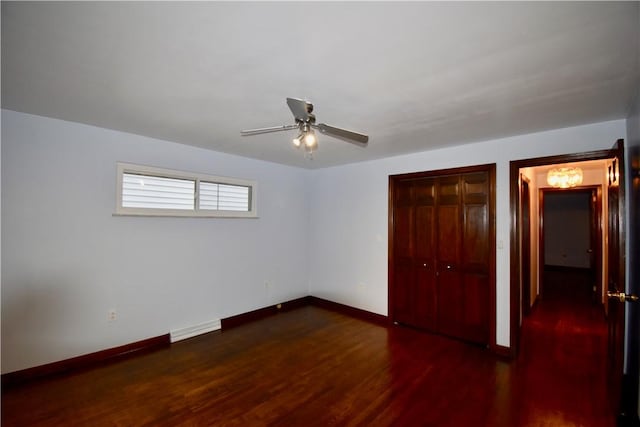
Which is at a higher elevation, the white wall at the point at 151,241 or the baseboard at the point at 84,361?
the white wall at the point at 151,241

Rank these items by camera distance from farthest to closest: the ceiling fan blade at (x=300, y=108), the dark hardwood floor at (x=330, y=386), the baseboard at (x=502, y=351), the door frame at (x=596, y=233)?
1. the door frame at (x=596, y=233)
2. the baseboard at (x=502, y=351)
3. the dark hardwood floor at (x=330, y=386)
4. the ceiling fan blade at (x=300, y=108)

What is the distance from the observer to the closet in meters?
3.27

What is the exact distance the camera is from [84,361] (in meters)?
2.76

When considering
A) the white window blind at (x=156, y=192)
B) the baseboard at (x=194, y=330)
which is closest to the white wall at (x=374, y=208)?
the baseboard at (x=194, y=330)

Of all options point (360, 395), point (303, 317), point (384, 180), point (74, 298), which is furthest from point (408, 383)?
point (74, 298)

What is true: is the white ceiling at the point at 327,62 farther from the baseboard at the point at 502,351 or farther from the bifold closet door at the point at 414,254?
the baseboard at the point at 502,351

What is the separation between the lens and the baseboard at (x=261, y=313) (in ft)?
12.7

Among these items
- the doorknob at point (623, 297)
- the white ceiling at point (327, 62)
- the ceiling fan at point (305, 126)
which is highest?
the white ceiling at point (327, 62)

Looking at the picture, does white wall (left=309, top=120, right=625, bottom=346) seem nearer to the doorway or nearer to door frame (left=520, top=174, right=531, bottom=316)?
the doorway

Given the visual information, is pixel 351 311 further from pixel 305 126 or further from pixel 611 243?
pixel 305 126

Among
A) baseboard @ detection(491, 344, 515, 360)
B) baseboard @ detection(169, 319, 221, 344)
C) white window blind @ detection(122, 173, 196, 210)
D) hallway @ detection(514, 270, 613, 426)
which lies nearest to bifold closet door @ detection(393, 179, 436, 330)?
baseboard @ detection(491, 344, 515, 360)

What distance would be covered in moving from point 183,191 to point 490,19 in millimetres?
3387

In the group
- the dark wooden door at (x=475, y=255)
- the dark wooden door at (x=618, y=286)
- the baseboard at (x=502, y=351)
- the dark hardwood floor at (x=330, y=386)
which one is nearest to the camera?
the dark wooden door at (x=618, y=286)

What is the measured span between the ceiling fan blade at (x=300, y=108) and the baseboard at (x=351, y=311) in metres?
3.20
